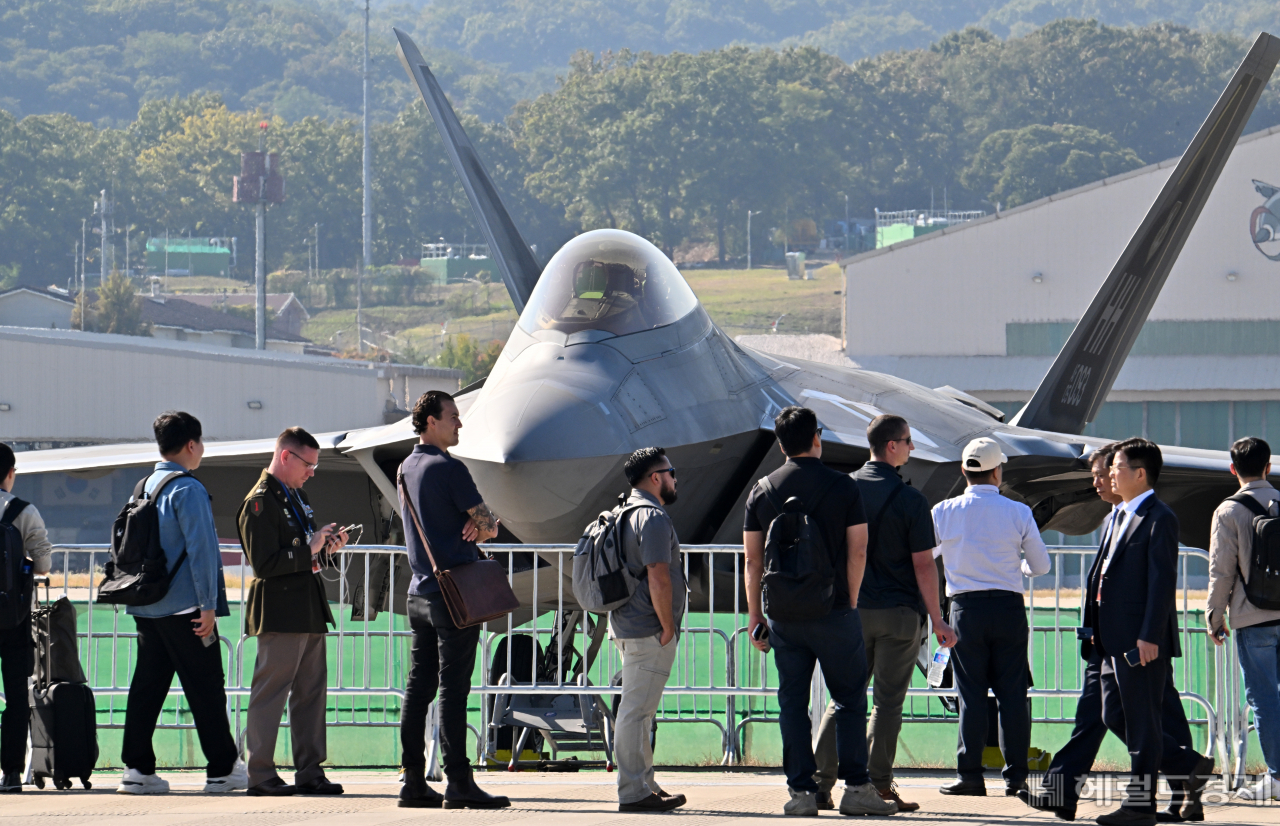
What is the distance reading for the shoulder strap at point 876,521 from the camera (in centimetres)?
623

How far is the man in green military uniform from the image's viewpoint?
651 cm

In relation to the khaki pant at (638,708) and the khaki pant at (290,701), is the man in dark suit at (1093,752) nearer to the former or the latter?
the khaki pant at (638,708)

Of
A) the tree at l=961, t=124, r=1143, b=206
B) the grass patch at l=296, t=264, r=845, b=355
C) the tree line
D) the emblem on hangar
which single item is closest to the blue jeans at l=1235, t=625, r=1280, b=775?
the emblem on hangar

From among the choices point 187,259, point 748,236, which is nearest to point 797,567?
point 748,236

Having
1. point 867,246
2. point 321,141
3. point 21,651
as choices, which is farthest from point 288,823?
point 321,141

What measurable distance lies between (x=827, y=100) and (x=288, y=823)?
399 feet

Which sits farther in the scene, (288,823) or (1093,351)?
(1093,351)

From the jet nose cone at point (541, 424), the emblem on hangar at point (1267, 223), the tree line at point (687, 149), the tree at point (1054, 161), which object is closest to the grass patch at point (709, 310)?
the tree line at point (687, 149)

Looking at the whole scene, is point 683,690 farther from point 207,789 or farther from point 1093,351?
point 1093,351

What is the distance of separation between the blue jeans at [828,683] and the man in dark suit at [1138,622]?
93 cm

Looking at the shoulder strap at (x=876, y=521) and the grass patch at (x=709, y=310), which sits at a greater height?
the grass patch at (x=709, y=310)

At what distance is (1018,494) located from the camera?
11.2m

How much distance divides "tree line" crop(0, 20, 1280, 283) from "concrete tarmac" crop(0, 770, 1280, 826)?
104700mm

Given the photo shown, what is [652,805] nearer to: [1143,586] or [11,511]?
[1143,586]
